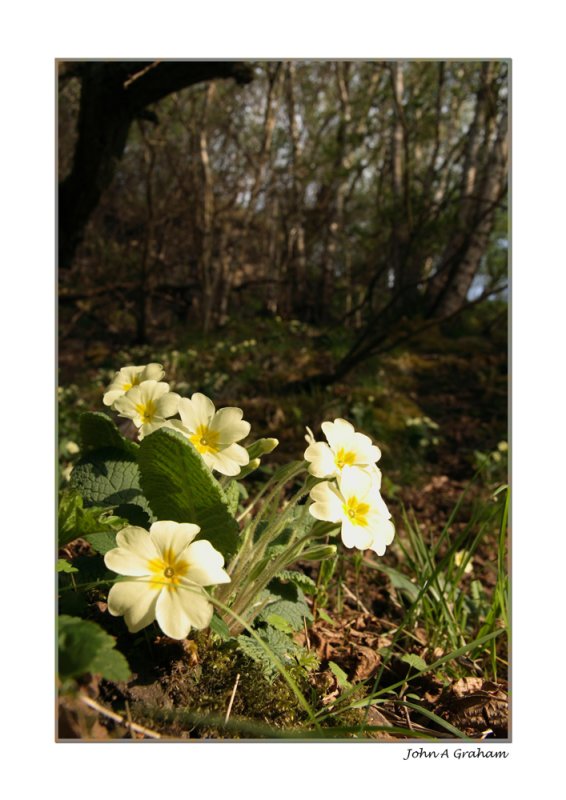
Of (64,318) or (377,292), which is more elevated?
(377,292)

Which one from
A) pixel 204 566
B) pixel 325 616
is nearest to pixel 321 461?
pixel 204 566

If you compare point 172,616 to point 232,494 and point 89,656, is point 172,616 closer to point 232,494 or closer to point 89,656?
point 89,656

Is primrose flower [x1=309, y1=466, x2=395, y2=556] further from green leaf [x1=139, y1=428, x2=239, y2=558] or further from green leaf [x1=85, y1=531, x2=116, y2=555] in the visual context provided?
green leaf [x1=85, y1=531, x2=116, y2=555]

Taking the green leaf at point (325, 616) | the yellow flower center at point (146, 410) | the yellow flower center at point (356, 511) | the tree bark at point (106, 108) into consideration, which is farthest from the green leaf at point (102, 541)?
the tree bark at point (106, 108)

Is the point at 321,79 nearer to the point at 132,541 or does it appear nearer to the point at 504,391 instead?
the point at 504,391

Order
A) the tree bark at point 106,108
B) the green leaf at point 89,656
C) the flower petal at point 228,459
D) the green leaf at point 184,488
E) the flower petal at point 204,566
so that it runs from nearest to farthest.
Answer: the green leaf at point 89,656
the flower petal at point 204,566
the green leaf at point 184,488
the flower petal at point 228,459
the tree bark at point 106,108

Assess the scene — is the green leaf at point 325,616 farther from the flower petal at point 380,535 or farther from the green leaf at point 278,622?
the flower petal at point 380,535
